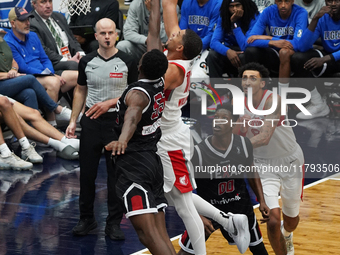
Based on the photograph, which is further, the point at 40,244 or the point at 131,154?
the point at 40,244

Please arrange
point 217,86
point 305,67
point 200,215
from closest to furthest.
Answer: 1. point 200,215
2. point 305,67
3. point 217,86

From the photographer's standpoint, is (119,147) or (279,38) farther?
(279,38)

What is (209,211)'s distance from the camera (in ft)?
14.9

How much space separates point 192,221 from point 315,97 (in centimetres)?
562

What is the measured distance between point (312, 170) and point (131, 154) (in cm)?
401

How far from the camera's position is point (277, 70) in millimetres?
9133

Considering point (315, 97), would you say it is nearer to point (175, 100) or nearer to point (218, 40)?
point (218, 40)

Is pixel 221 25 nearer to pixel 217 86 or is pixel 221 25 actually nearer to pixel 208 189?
pixel 217 86

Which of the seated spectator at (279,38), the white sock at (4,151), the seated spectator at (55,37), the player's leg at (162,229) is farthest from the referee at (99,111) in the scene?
the seated spectator at (279,38)

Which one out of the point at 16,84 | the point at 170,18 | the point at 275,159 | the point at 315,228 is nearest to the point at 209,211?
the point at 275,159

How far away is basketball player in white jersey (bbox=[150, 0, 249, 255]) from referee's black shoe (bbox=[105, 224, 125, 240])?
719 mm

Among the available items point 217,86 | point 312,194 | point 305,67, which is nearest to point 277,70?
point 305,67

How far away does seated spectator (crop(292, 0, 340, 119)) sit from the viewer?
876 centimetres

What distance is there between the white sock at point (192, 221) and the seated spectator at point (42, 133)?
142 inches
